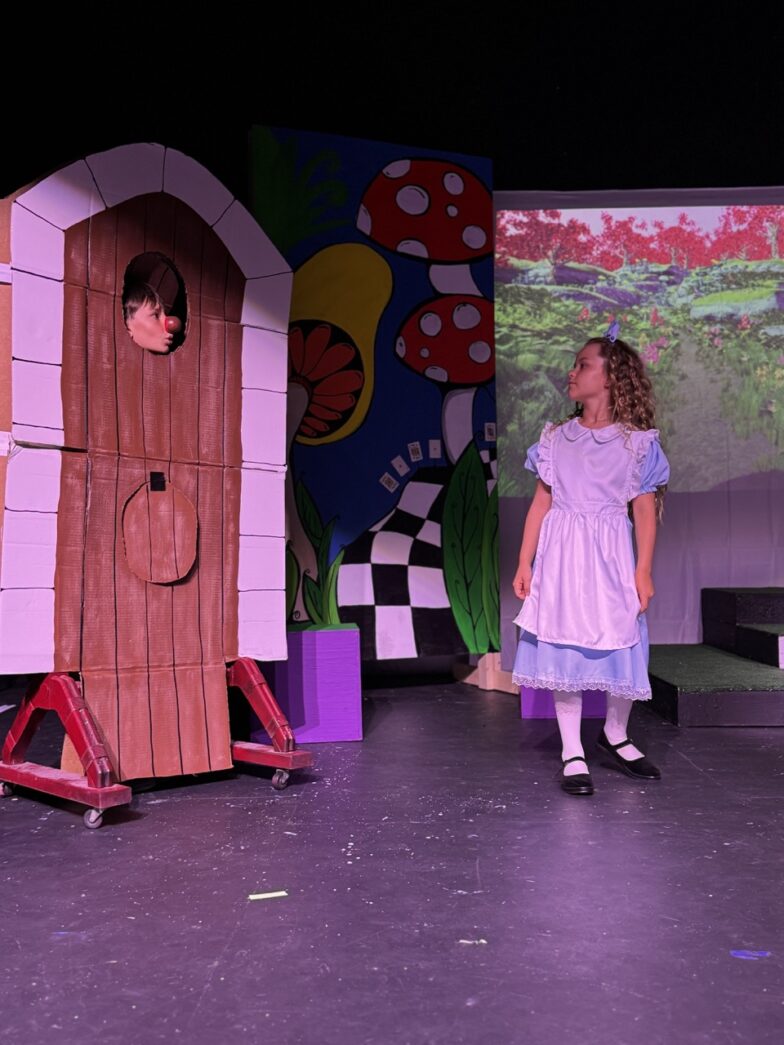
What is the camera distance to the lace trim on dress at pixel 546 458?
9.02 feet

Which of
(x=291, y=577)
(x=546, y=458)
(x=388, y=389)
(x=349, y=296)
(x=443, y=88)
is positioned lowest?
(x=291, y=577)

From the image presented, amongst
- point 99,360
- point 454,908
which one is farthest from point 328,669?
point 454,908

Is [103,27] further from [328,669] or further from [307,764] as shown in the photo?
[307,764]

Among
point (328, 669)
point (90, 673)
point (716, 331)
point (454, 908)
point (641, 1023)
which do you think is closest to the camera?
point (641, 1023)

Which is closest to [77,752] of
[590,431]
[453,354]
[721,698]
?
[590,431]

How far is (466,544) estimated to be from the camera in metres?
4.05

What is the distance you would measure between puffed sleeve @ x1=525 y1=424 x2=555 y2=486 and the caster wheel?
54.3 inches

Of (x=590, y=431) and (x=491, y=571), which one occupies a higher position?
(x=590, y=431)

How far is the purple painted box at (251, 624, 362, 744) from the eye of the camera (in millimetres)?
3193

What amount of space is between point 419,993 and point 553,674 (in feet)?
4.23

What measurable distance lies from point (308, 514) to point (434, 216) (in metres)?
1.28

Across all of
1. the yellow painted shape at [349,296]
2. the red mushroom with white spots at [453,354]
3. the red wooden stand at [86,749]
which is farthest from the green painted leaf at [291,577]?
the red wooden stand at [86,749]

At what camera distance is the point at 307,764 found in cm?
255

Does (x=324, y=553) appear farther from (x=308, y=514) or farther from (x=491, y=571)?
(x=491, y=571)
